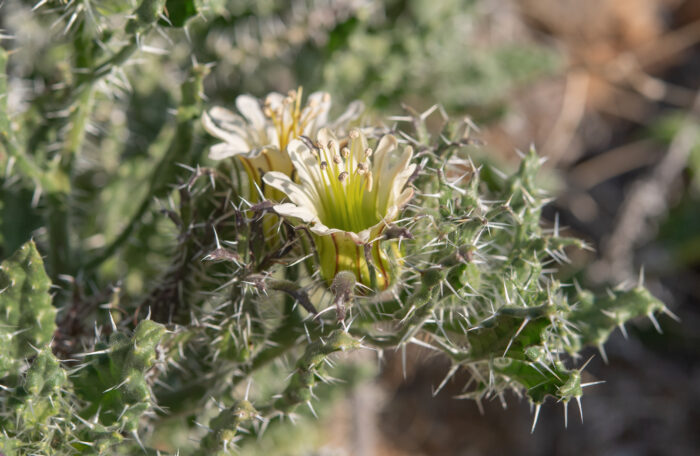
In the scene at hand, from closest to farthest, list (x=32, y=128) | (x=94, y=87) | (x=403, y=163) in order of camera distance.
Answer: (x=403, y=163) → (x=94, y=87) → (x=32, y=128)

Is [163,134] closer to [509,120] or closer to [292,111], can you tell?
[292,111]

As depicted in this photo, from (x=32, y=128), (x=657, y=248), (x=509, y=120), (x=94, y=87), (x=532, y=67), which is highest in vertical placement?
(x=94, y=87)

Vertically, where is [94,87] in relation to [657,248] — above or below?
above

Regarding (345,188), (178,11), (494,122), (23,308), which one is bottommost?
(494,122)

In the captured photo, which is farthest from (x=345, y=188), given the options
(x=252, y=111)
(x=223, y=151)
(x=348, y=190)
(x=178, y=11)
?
(x=178, y=11)

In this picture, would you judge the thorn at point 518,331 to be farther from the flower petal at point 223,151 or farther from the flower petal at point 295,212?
the flower petal at point 223,151

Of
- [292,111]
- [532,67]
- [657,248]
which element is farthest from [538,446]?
[292,111]

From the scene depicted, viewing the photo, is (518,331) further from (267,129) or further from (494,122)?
(494,122)
